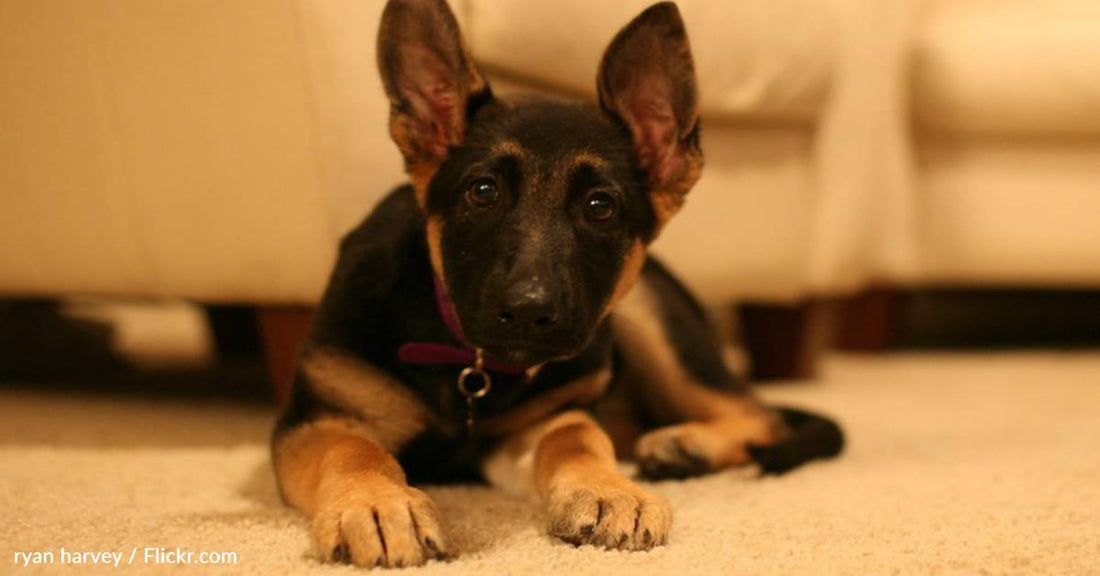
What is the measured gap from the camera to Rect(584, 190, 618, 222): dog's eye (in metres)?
1.72

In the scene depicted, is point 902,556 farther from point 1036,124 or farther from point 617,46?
point 1036,124

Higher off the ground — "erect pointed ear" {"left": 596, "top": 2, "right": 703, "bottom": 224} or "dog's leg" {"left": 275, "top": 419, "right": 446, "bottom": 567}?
"erect pointed ear" {"left": 596, "top": 2, "right": 703, "bottom": 224}

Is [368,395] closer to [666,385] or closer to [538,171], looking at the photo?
[538,171]

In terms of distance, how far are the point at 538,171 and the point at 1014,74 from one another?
8.48 feet

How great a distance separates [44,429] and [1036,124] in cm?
317

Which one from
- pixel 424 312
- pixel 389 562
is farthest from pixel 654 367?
pixel 389 562

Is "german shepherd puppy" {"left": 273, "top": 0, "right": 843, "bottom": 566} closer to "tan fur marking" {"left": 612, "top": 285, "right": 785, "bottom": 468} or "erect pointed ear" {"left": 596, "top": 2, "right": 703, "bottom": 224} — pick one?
"erect pointed ear" {"left": 596, "top": 2, "right": 703, "bottom": 224}

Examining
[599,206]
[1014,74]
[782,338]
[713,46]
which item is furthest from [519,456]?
[1014,74]

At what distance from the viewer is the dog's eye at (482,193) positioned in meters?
1.69

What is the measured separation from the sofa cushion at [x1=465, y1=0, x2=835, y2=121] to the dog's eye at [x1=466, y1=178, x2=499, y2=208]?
638mm

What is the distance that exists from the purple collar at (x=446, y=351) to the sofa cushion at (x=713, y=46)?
696mm

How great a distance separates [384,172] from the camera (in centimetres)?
225

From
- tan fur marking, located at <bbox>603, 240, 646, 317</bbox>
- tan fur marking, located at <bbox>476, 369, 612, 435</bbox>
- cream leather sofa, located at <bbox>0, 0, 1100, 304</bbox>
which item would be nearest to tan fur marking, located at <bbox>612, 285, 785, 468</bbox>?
tan fur marking, located at <bbox>476, 369, 612, 435</bbox>

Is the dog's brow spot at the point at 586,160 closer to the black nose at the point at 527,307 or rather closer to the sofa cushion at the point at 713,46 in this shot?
the black nose at the point at 527,307
